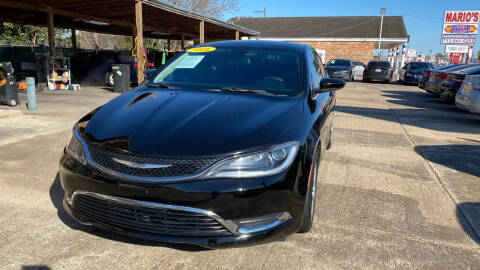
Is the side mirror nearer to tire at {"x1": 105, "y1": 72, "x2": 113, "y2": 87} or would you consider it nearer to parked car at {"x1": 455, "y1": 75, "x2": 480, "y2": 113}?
parked car at {"x1": 455, "y1": 75, "x2": 480, "y2": 113}

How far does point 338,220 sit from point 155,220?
1747 millimetres

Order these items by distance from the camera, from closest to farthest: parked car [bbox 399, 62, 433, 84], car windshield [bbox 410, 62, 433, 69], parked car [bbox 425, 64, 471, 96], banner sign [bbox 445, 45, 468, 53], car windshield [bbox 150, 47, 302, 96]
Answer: car windshield [bbox 150, 47, 302, 96] → parked car [bbox 425, 64, 471, 96] → parked car [bbox 399, 62, 433, 84] → car windshield [bbox 410, 62, 433, 69] → banner sign [bbox 445, 45, 468, 53]

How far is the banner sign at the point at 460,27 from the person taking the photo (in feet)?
83.6

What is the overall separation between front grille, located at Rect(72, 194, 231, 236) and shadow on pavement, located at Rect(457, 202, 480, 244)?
88.5 inches

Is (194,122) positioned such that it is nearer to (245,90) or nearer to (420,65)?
(245,90)

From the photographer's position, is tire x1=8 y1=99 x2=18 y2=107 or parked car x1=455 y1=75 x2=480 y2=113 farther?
tire x1=8 y1=99 x2=18 y2=107

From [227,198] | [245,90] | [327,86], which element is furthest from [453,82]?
[227,198]

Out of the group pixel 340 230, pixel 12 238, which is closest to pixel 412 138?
pixel 340 230

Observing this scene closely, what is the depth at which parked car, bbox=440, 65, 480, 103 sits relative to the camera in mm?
10852

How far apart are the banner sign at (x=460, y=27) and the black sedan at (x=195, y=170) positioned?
93.1ft

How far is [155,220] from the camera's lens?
214 cm

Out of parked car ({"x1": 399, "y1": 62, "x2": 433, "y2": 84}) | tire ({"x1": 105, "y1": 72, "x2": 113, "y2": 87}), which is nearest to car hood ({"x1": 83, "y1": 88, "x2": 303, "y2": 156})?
tire ({"x1": 105, "y1": 72, "x2": 113, "y2": 87})

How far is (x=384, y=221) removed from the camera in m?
3.19

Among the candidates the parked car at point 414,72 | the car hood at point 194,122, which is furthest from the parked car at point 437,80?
the car hood at point 194,122
